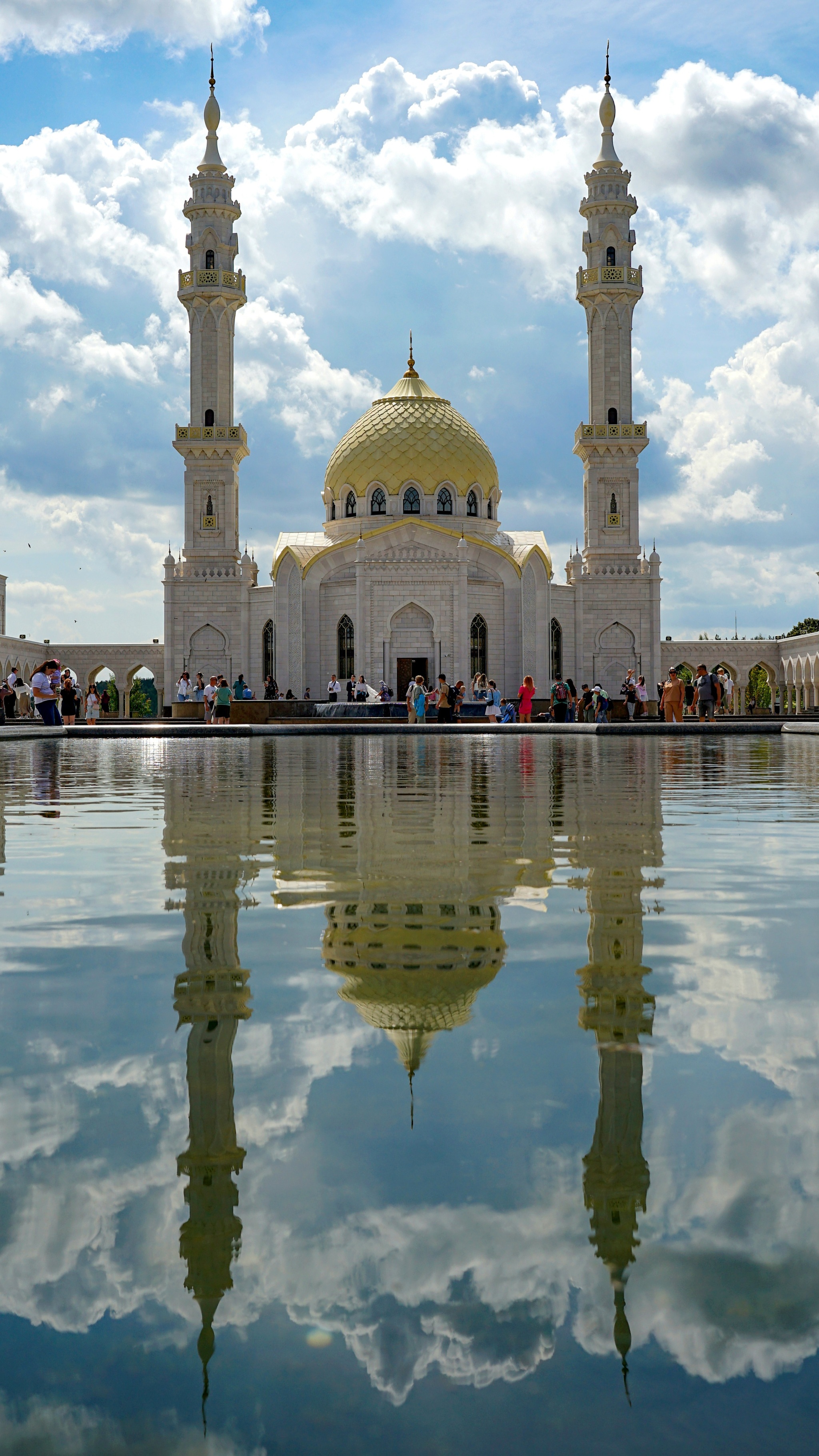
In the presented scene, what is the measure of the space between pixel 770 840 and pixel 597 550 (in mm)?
38886

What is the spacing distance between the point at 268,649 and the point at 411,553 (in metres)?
6.10

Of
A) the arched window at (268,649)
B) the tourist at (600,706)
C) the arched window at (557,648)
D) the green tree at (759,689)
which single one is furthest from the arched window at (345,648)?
the green tree at (759,689)

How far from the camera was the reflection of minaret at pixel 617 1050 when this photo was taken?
1167 millimetres

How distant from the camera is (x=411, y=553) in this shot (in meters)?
40.4

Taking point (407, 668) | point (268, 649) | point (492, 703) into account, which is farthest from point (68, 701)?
point (268, 649)

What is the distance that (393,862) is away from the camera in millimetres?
3955

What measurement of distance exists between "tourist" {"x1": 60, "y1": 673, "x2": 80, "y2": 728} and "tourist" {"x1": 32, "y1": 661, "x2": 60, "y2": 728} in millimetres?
2739

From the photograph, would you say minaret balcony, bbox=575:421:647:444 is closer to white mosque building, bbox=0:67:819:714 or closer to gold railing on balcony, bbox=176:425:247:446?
white mosque building, bbox=0:67:819:714

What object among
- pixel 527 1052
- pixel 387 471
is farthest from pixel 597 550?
pixel 527 1052

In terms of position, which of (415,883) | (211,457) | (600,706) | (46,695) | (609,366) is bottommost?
(415,883)

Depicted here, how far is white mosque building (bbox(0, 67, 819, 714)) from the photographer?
40.4m

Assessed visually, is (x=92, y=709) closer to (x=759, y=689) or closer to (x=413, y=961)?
(x=413, y=961)

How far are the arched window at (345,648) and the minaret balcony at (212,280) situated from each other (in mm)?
12032

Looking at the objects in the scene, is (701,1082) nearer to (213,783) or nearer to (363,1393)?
(363,1393)
